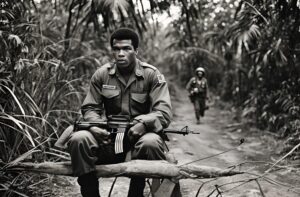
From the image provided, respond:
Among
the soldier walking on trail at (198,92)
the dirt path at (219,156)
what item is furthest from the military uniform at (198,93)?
the dirt path at (219,156)

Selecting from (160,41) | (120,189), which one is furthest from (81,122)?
(160,41)

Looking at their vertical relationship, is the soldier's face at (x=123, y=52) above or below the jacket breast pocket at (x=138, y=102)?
above

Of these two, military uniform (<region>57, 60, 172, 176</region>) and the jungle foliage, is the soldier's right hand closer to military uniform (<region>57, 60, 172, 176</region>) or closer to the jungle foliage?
military uniform (<region>57, 60, 172, 176</region>)

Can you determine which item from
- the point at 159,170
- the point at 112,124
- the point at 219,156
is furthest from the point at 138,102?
the point at 219,156

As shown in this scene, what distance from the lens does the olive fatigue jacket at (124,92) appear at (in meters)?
2.98

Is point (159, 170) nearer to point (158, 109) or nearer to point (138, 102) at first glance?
point (158, 109)

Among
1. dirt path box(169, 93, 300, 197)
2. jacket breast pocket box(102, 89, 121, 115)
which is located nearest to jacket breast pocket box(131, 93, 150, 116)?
jacket breast pocket box(102, 89, 121, 115)

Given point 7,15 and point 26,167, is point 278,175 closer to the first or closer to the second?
point 26,167

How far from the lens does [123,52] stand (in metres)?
2.96

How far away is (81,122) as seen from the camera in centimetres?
280

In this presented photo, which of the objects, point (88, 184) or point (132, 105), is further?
point (132, 105)

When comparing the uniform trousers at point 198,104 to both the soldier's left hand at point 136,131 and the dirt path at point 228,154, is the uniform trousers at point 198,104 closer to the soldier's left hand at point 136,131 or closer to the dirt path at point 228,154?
the dirt path at point 228,154

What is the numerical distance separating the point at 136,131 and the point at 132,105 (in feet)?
1.37

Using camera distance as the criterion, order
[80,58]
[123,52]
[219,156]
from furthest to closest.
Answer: [219,156] < [80,58] < [123,52]
